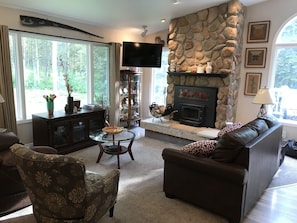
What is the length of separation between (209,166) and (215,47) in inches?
129

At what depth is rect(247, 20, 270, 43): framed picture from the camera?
4859mm

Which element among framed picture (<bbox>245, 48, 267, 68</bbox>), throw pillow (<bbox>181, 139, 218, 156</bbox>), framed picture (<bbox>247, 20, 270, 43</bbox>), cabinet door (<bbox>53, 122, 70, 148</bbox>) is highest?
framed picture (<bbox>247, 20, 270, 43</bbox>)

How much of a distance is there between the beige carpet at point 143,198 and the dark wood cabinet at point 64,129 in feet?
0.93

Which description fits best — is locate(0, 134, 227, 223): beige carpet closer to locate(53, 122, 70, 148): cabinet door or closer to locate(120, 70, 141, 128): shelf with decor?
locate(53, 122, 70, 148): cabinet door

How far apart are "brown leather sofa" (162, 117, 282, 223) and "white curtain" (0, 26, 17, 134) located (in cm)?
284

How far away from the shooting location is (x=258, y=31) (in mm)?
4938

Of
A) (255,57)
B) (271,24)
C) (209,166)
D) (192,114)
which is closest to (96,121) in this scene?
(192,114)

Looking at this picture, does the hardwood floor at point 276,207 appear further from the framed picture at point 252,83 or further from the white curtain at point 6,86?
the white curtain at point 6,86

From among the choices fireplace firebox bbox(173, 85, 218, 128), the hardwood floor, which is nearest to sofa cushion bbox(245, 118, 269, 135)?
the hardwood floor

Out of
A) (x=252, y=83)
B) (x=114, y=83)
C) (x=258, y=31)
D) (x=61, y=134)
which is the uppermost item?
(x=258, y=31)

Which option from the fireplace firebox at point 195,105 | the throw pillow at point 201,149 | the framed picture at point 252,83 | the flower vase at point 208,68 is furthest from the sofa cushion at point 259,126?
the framed picture at point 252,83

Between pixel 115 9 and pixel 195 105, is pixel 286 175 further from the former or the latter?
pixel 115 9

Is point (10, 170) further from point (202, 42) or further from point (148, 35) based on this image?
point (148, 35)

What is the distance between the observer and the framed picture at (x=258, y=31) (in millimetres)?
4859
